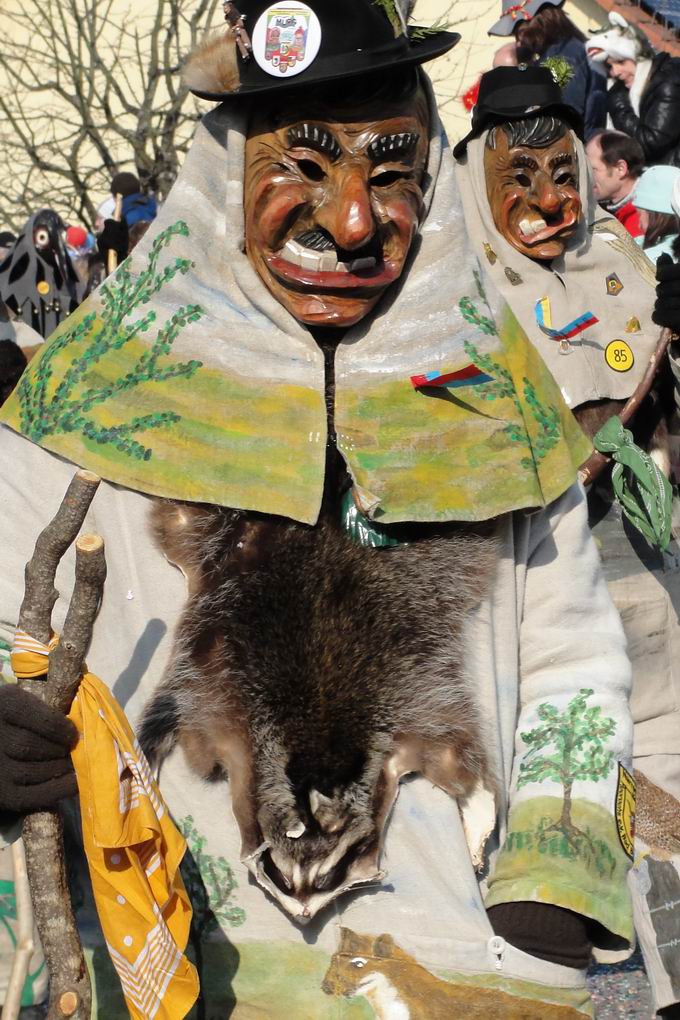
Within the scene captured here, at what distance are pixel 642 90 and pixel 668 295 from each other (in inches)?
196

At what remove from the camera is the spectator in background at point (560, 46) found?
9617 millimetres

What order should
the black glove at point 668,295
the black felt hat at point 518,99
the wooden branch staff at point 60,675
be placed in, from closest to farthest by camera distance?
1. the wooden branch staff at point 60,675
2. the black glove at point 668,295
3. the black felt hat at point 518,99

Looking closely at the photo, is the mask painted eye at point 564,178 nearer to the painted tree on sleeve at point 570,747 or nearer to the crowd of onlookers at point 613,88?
the crowd of onlookers at point 613,88

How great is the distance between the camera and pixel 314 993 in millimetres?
2518

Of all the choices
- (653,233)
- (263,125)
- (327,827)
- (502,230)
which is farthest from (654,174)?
(327,827)

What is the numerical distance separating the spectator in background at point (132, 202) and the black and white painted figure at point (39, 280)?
456 millimetres

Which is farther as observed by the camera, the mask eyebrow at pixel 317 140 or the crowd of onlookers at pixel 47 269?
the crowd of onlookers at pixel 47 269

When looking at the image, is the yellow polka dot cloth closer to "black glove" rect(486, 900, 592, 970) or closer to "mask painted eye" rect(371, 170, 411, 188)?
"black glove" rect(486, 900, 592, 970)

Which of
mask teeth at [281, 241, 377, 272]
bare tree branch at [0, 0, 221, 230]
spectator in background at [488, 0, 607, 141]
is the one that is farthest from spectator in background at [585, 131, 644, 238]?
mask teeth at [281, 241, 377, 272]

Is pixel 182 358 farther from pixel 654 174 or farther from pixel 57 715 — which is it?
pixel 654 174

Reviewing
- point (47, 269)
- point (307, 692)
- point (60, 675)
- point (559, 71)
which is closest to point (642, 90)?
point (47, 269)

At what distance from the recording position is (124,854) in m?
2.35

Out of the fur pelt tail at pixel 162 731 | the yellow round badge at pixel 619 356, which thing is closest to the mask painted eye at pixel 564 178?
the yellow round badge at pixel 619 356

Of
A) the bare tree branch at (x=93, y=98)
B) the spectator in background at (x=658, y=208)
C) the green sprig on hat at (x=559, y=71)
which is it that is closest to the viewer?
the green sprig on hat at (x=559, y=71)
